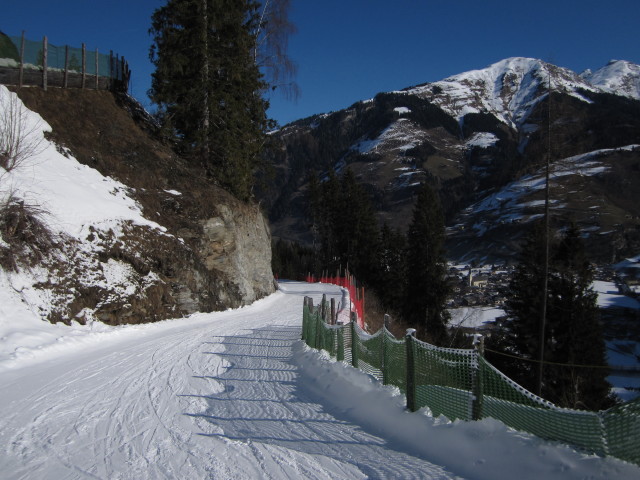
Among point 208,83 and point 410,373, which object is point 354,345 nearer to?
point 410,373

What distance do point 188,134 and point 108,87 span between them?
5093mm

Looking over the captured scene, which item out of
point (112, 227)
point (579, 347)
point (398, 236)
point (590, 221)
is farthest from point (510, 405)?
point (590, 221)

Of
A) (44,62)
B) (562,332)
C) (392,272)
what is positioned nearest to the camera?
(44,62)

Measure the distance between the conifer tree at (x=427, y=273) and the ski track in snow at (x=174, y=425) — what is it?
31581mm

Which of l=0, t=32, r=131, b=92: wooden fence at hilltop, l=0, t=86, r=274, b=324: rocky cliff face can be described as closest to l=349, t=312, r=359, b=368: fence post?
l=0, t=86, r=274, b=324: rocky cliff face

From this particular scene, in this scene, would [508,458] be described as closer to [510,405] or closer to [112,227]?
[510,405]

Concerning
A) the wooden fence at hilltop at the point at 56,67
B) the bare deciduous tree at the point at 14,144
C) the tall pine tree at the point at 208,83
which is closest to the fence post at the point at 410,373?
the bare deciduous tree at the point at 14,144

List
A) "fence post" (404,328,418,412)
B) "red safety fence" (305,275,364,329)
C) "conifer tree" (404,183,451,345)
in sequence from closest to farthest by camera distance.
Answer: "fence post" (404,328,418,412) → "red safety fence" (305,275,364,329) → "conifer tree" (404,183,451,345)

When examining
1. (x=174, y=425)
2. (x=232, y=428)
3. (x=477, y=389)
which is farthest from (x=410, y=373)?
(x=174, y=425)

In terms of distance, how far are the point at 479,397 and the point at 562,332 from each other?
848 inches

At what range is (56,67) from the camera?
2228 cm

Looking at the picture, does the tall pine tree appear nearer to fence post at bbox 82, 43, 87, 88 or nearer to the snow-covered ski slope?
fence post at bbox 82, 43, 87, 88

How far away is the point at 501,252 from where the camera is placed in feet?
457

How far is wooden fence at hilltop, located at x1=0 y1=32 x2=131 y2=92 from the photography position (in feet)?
66.9
